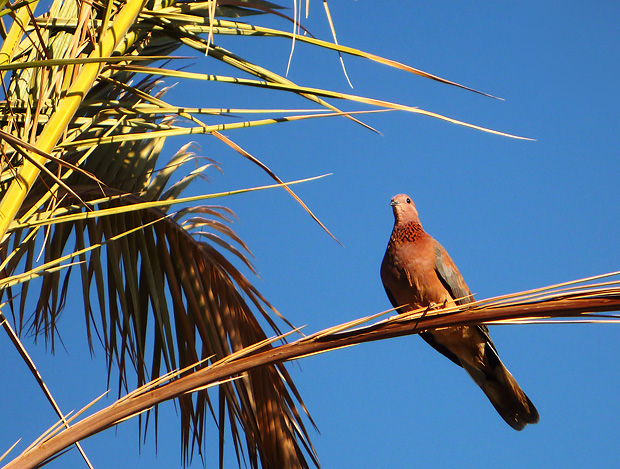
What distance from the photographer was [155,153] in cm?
266

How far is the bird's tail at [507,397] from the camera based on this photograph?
2475 mm

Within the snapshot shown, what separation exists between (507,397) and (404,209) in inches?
44.3

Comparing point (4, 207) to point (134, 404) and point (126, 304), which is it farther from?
point (126, 304)

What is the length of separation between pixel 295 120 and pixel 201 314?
4.04 feet

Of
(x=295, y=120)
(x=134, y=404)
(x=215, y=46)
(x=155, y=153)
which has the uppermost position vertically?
(x=155, y=153)

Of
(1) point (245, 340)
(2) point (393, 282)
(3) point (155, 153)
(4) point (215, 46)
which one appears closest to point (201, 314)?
(1) point (245, 340)

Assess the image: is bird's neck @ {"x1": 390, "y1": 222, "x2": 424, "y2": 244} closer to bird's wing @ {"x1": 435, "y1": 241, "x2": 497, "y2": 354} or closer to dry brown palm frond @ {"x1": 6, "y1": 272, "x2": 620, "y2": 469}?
bird's wing @ {"x1": 435, "y1": 241, "x2": 497, "y2": 354}

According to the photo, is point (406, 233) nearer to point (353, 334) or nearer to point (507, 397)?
point (507, 397)

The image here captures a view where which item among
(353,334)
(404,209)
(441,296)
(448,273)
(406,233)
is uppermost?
(404,209)

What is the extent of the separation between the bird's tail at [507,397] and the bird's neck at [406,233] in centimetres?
63

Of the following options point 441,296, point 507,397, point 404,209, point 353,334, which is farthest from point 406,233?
point 353,334

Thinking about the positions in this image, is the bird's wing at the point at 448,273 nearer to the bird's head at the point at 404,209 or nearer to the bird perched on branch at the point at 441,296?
the bird perched on branch at the point at 441,296

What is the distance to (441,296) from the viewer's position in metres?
2.79

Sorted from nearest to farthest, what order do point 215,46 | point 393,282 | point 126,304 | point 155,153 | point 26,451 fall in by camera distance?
point 26,451, point 215,46, point 126,304, point 155,153, point 393,282
